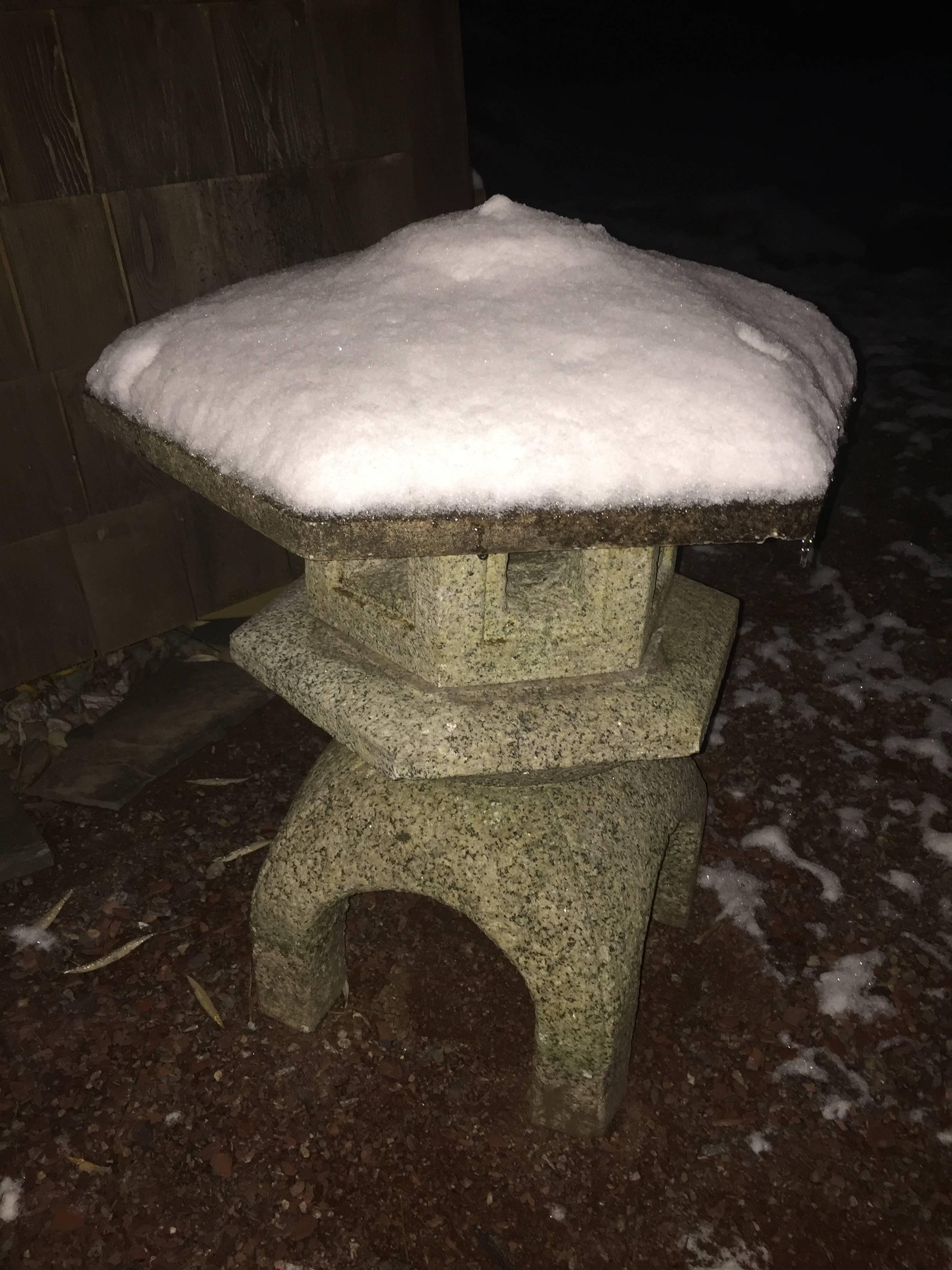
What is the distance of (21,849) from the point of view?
2492mm

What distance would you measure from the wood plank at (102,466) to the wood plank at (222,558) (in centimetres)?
13

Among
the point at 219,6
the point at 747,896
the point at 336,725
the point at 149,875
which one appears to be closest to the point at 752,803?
the point at 747,896

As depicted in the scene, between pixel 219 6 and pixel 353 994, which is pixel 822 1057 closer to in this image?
pixel 353 994

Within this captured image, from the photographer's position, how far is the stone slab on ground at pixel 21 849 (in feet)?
8.12

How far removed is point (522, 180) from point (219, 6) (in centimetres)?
923

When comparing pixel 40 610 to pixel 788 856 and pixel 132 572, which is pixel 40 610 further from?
pixel 788 856

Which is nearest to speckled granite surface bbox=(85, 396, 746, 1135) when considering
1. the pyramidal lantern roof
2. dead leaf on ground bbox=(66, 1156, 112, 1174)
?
the pyramidal lantern roof

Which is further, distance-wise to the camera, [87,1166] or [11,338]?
[11,338]

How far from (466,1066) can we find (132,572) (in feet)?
6.65

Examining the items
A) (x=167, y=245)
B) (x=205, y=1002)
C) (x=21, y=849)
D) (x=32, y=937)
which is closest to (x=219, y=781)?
(x=21, y=849)

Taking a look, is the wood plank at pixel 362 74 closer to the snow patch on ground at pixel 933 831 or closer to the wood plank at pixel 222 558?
the wood plank at pixel 222 558

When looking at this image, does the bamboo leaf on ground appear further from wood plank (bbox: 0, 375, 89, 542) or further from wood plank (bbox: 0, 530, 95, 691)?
wood plank (bbox: 0, 375, 89, 542)

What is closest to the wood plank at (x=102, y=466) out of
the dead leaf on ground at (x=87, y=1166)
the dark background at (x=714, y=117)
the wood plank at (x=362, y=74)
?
the wood plank at (x=362, y=74)

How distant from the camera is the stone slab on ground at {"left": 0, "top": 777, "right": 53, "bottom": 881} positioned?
2.47 meters
